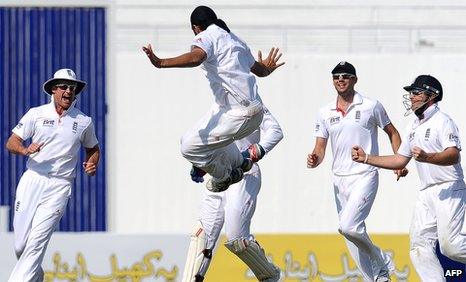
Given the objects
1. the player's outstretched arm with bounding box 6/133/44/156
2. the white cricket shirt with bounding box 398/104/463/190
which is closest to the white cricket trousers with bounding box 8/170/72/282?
the player's outstretched arm with bounding box 6/133/44/156

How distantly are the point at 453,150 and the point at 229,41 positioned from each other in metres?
2.32

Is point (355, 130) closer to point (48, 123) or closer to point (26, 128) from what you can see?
point (48, 123)

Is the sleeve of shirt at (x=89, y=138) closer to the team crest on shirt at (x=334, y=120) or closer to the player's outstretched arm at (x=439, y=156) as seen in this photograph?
the team crest on shirt at (x=334, y=120)

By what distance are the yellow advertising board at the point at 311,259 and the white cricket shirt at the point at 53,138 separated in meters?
2.93

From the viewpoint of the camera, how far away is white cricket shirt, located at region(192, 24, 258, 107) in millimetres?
12016

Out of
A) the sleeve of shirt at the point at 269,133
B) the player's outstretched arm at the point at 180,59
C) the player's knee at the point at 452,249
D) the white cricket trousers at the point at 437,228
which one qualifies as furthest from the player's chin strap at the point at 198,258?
the player's outstretched arm at the point at 180,59

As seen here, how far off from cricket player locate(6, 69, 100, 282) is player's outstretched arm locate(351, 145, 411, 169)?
2.50m

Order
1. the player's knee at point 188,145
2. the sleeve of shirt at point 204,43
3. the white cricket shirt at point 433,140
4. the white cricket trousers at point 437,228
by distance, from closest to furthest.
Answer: the sleeve of shirt at point 204,43, the player's knee at point 188,145, the white cricket shirt at point 433,140, the white cricket trousers at point 437,228

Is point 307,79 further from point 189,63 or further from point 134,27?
point 189,63

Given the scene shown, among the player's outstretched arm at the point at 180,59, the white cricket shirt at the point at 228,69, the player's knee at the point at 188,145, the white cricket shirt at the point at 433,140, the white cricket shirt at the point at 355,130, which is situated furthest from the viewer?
the white cricket shirt at the point at 355,130

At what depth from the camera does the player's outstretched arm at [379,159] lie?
12.7m

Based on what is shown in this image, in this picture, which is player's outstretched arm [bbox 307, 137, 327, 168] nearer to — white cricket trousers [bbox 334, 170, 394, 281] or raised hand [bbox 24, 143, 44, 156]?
white cricket trousers [bbox 334, 170, 394, 281]

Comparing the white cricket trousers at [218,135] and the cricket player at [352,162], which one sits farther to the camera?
the cricket player at [352,162]

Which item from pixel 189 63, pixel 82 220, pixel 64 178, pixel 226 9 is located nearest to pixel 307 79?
pixel 226 9
